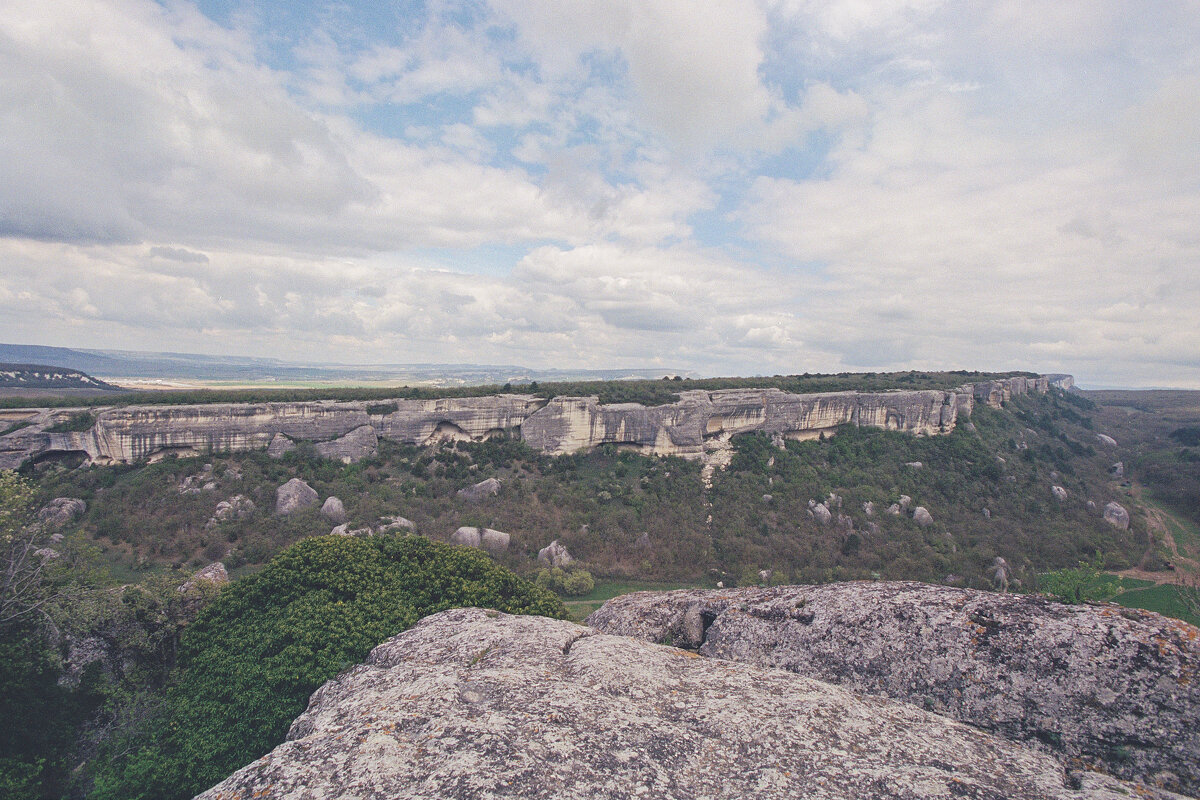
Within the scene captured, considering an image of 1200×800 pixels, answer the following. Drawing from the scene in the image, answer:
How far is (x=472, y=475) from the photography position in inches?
1526

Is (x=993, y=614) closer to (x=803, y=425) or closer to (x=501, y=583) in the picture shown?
(x=501, y=583)

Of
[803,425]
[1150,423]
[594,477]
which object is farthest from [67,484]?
[1150,423]

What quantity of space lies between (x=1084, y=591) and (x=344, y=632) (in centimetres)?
1371

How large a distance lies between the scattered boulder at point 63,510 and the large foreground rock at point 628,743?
1373 inches

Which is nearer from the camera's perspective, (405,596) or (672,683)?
(672,683)

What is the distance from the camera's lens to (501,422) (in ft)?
143

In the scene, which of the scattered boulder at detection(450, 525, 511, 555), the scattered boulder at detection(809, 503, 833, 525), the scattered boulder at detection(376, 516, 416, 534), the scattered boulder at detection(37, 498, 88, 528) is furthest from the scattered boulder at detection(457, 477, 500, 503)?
the scattered boulder at detection(809, 503, 833, 525)

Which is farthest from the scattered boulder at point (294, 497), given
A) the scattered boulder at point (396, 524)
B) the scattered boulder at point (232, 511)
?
the scattered boulder at point (396, 524)

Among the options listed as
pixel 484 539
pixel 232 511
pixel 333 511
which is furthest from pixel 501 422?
pixel 232 511

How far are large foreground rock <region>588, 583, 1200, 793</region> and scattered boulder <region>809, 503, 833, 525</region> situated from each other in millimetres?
31751

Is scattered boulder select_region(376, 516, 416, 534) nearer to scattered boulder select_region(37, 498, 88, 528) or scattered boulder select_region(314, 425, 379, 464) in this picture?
scattered boulder select_region(314, 425, 379, 464)

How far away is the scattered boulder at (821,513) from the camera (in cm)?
3688

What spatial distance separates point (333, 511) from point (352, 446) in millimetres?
Answer: 7713

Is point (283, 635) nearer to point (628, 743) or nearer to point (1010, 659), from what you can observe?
point (628, 743)
